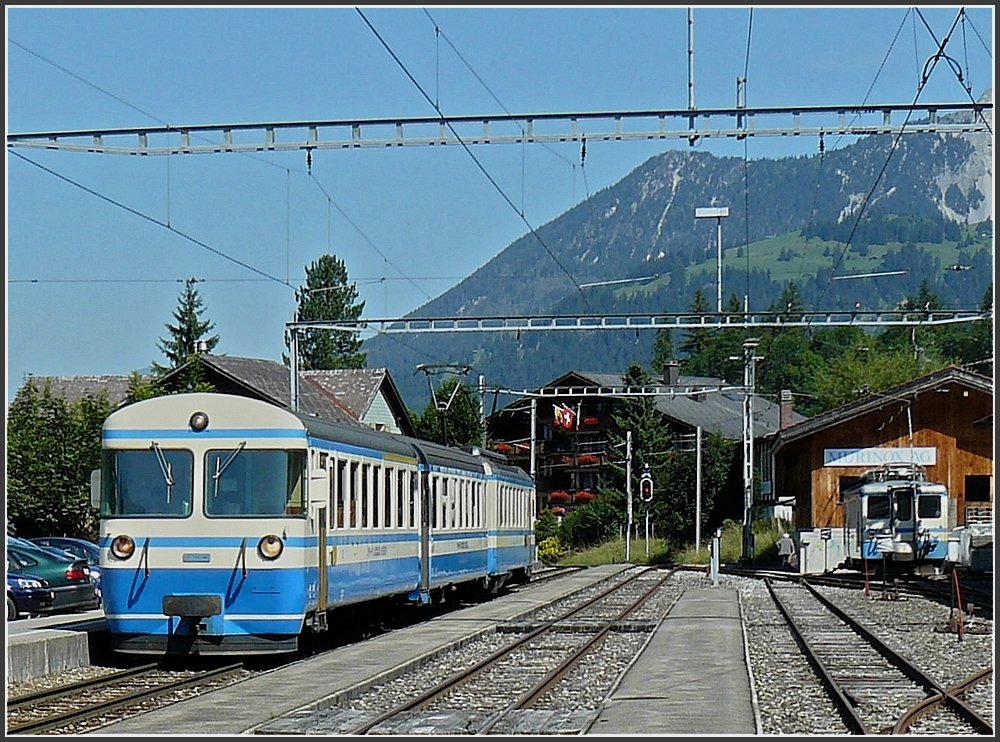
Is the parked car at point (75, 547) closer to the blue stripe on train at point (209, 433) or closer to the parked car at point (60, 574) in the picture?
the parked car at point (60, 574)

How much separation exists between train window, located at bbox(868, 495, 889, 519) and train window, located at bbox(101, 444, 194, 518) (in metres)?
25.3

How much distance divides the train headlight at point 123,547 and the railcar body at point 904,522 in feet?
81.4

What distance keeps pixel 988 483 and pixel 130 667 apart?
1444 inches

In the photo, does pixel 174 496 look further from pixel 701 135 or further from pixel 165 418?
pixel 701 135

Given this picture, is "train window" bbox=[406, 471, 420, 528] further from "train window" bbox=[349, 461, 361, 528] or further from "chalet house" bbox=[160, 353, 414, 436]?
"chalet house" bbox=[160, 353, 414, 436]

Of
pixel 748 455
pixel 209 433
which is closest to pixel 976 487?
pixel 748 455

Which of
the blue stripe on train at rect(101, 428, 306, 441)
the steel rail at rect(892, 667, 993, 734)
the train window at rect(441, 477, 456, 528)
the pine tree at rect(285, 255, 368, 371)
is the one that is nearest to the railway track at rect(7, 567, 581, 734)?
the blue stripe on train at rect(101, 428, 306, 441)

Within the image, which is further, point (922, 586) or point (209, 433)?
point (922, 586)

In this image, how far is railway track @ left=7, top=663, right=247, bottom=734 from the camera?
12508 millimetres

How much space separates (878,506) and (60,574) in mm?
21017

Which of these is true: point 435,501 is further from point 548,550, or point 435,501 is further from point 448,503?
point 548,550

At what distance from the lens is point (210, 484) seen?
53.7ft

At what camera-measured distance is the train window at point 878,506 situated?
127 ft

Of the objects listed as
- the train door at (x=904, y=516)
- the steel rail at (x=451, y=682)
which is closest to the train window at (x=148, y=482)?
the steel rail at (x=451, y=682)
